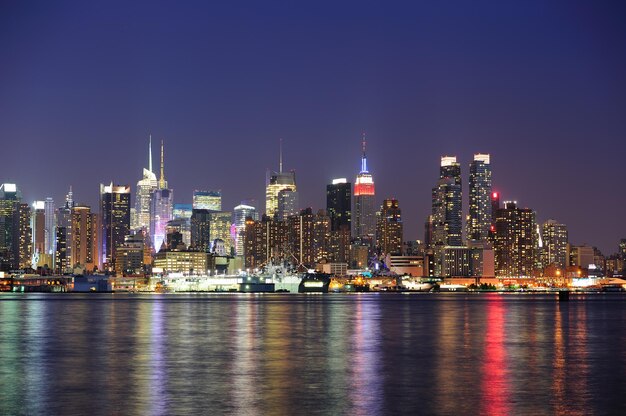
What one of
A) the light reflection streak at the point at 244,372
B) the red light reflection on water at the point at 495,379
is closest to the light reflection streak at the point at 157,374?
the light reflection streak at the point at 244,372

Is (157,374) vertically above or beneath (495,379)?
above

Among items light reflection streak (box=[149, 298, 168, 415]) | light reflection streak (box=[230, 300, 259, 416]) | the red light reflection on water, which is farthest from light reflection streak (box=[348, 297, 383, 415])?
light reflection streak (box=[149, 298, 168, 415])

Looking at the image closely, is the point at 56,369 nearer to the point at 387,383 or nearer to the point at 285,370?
the point at 285,370

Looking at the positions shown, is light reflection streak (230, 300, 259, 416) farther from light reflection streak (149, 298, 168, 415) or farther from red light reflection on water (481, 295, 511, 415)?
red light reflection on water (481, 295, 511, 415)

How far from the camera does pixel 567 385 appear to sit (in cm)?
3559

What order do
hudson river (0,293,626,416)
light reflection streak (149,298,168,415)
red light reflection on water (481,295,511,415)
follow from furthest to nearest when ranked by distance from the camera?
hudson river (0,293,626,416) → light reflection streak (149,298,168,415) → red light reflection on water (481,295,511,415)

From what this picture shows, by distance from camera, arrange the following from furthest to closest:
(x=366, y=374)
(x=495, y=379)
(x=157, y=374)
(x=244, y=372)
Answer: (x=244, y=372), (x=366, y=374), (x=157, y=374), (x=495, y=379)

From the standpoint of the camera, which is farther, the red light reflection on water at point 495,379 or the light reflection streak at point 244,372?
the light reflection streak at point 244,372

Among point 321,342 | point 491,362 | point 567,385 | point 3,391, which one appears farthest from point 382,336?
point 3,391

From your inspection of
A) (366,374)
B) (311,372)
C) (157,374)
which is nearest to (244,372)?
(311,372)

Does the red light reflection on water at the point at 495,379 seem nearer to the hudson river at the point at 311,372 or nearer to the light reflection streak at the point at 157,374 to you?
the hudson river at the point at 311,372

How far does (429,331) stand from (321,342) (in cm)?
1429

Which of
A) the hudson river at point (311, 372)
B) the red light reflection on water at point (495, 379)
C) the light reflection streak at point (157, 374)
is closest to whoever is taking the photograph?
the red light reflection on water at point (495, 379)

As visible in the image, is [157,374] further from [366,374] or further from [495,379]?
[495,379]
